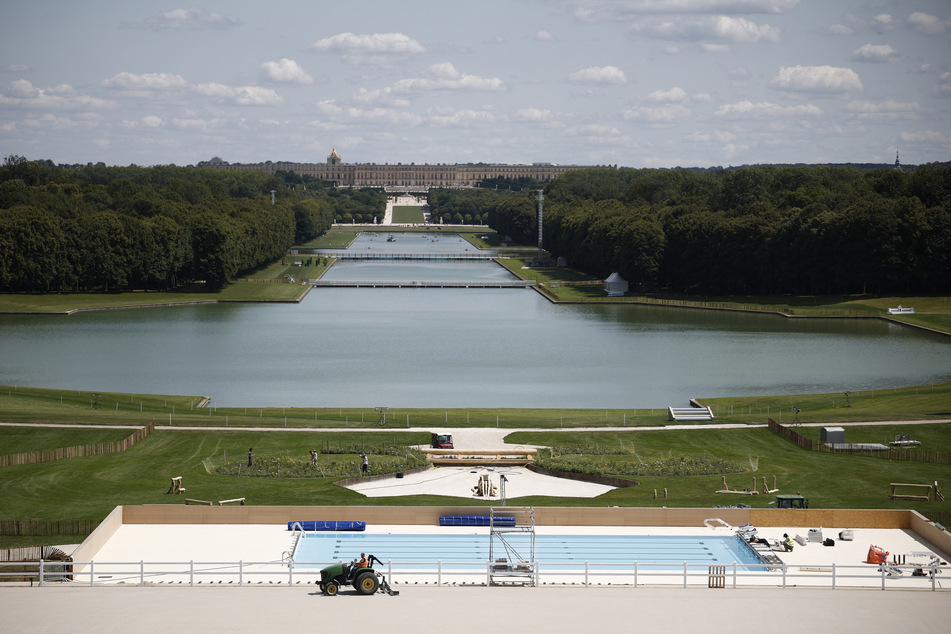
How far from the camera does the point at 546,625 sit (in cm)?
2723

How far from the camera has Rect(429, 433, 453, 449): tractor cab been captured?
50.9m

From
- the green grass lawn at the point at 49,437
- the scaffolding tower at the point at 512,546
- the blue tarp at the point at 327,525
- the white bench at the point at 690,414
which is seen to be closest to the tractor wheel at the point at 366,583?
the scaffolding tower at the point at 512,546

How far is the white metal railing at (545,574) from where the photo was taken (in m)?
30.7

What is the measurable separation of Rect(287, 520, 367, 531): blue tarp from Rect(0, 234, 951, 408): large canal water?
2844 centimetres

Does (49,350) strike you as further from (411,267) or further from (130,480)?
(411,267)

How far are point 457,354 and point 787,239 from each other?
50612mm

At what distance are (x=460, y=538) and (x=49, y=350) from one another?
192 ft

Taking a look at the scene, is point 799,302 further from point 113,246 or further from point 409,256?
point 409,256

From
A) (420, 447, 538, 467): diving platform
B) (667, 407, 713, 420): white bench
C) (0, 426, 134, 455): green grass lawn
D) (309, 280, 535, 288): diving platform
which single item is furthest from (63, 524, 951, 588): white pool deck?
(309, 280, 535, 288): diving platform

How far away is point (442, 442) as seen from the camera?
51.1 meters

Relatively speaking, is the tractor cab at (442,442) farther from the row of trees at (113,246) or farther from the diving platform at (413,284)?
the diving platform at (413,284)

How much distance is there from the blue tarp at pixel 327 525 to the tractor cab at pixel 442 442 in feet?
47.6

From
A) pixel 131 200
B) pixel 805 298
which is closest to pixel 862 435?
pixel 805 298

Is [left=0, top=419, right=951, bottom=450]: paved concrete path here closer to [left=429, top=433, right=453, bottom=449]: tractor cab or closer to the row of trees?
[left=429, top=433, right=453, bottom=449]: tractor cab
